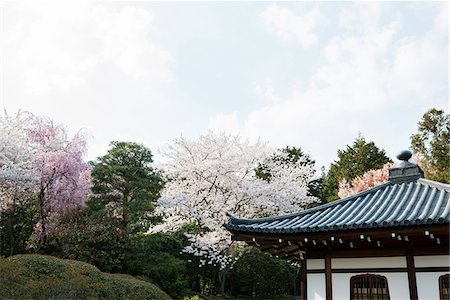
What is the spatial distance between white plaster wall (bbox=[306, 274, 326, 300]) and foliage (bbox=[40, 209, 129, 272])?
7768 mm

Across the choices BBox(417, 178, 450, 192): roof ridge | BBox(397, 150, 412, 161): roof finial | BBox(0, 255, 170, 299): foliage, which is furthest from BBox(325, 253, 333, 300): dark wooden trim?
BBox(0, 255, 170, 299): foliage

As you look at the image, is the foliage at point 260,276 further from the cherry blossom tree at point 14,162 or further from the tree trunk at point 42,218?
the cherry blossom tree at point 14,162

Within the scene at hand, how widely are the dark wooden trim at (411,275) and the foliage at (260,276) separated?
38.8ft

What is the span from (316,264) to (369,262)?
819 millimetres

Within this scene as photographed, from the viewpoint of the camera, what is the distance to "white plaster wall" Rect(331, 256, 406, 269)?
5773 millimetres

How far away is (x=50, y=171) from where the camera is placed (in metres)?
14.7

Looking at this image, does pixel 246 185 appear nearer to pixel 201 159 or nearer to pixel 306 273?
pixel 201 159

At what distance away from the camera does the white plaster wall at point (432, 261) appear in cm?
555

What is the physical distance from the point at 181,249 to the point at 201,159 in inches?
145

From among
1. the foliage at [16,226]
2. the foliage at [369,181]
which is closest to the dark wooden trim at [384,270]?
the foliage at [16,226]

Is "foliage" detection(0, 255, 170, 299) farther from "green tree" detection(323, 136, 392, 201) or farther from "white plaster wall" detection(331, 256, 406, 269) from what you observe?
"green tree" detection(323, 136, 392, 201)

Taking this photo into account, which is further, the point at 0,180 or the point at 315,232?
the point at 0,180

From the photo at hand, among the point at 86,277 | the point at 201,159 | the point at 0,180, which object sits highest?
the point at 201,159

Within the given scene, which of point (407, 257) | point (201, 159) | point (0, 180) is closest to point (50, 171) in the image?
point (0, 180)
